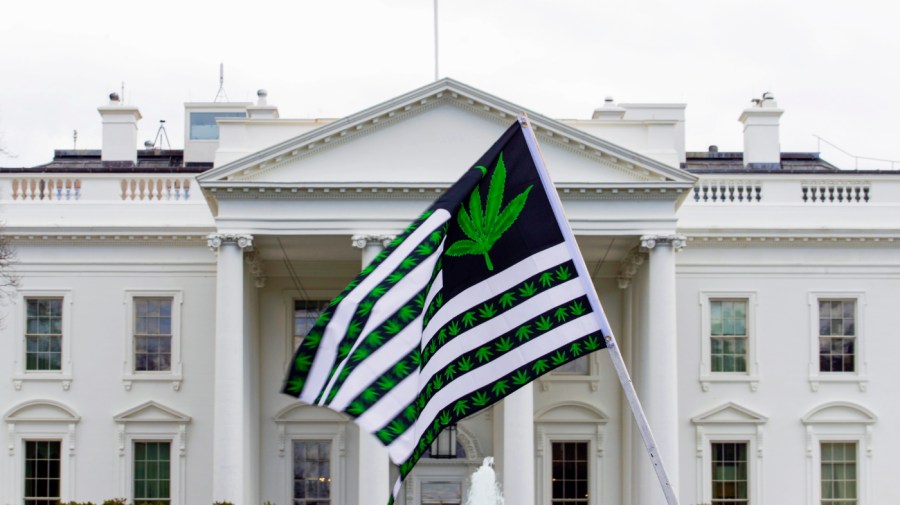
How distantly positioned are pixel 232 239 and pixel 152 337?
4849mm

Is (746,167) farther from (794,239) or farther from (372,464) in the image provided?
(372,464)

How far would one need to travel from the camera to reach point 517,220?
36.2 feet

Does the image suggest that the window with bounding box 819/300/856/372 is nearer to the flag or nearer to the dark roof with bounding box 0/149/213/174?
the dark roof with bounding box 0/149/213/174

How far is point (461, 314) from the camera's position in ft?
36.4

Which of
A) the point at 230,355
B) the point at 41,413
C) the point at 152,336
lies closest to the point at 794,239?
the point at 230,355

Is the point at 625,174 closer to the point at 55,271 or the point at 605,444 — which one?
the point at 605,444

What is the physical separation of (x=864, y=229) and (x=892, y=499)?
5.83m

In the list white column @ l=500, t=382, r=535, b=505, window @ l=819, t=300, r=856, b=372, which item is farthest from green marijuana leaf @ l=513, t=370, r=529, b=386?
window @ l=819, t=300, r=856, b=372

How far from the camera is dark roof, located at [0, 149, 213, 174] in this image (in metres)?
35.1

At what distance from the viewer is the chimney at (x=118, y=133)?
123ft

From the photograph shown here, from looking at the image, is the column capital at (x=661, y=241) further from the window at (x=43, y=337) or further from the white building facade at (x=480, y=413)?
the window at (x=43, y=337)

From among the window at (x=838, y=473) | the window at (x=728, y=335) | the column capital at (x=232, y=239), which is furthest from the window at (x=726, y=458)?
the column capital at (x=232, y=239)

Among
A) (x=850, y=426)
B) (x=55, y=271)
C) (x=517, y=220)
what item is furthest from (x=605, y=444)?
(x=517, y=220)

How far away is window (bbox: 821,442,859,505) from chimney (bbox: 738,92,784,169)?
23.9ft
